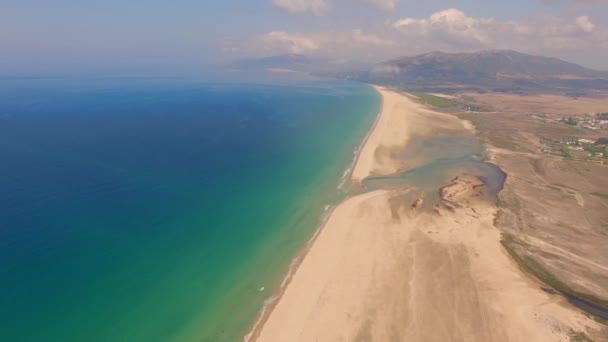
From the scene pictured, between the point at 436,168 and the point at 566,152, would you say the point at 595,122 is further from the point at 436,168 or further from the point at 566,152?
the point at 436,168

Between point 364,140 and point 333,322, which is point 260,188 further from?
point 364,140

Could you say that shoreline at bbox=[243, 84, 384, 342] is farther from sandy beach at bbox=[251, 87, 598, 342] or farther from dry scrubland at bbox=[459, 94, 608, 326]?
dry scrubland at bbox=[459, 94, 608, 326]

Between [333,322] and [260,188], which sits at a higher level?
[260,188]

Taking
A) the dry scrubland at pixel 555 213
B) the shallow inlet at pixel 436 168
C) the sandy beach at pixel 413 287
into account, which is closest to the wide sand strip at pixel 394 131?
the shallow inlet at pixel 436 168

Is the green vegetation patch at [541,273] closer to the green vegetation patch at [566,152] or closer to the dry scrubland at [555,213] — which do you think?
the dry scrubland at [555,213]

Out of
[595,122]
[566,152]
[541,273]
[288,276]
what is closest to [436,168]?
[541,273]

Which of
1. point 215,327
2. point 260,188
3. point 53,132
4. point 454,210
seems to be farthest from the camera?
point 53,132

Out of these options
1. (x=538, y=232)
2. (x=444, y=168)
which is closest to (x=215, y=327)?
(x=538, y=232)
